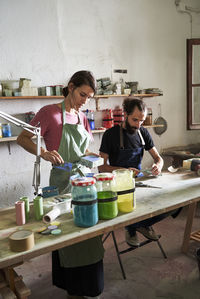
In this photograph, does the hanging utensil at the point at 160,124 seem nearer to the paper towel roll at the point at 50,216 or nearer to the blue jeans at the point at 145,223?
the blue jeans at the point at 145,223

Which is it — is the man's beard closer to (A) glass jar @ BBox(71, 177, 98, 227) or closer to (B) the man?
(B) the man

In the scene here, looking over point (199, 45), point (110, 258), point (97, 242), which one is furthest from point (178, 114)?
point (97, 242)

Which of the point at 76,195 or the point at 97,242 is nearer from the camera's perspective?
the point at 76,195

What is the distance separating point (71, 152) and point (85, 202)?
0.97 metres

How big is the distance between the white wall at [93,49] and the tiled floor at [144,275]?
1.31 meters

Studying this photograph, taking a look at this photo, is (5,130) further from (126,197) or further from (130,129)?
(126,197)

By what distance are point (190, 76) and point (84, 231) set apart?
13.9ft

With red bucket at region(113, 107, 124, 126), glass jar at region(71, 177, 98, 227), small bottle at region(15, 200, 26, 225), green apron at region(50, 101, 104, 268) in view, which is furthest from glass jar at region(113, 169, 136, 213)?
red bucket at region(113, 107, 124, 126)

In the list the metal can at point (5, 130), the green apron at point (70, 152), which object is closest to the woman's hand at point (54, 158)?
the green apron at point (70, 152)

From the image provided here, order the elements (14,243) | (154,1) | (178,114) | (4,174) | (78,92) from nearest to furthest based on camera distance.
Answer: (14,243)
(78,92)
(4,174)
(154,1)
(178,114)

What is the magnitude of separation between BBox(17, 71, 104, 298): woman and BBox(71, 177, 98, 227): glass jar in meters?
0.43

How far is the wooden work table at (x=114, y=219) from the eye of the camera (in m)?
1.41

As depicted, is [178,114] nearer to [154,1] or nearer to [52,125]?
[154,1]

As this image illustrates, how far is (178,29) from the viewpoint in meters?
5.15
